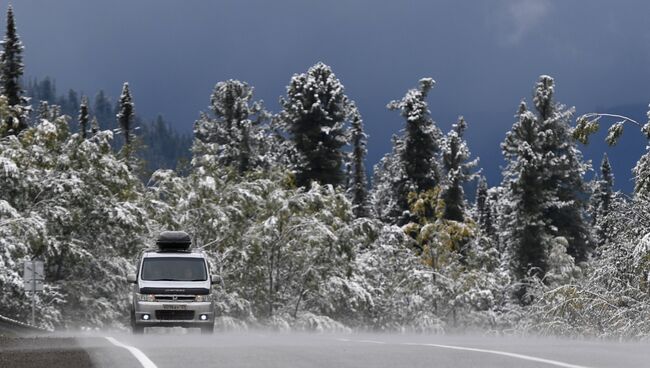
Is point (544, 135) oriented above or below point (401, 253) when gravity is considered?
above

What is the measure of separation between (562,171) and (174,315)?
134ft

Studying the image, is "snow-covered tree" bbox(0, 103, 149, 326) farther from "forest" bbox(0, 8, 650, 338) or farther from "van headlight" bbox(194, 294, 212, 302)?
"van headlight" bbox(194, 294, 212, 302)

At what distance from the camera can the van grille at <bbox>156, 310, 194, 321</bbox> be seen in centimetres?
2177

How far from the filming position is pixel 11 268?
31953mm

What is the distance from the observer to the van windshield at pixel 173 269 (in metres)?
22.6

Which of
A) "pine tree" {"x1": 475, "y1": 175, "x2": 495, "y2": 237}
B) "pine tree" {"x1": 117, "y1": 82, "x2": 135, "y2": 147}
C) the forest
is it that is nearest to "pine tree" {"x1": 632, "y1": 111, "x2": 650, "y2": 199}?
the forest

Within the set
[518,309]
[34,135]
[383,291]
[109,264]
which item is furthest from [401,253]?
[34,135]

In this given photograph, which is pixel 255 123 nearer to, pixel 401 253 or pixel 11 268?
pixel 401 253

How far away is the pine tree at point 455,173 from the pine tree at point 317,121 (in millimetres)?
7198

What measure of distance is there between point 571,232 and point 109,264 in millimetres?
30848

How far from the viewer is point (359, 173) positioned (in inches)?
3204

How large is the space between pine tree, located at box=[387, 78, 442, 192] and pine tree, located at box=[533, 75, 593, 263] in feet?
31.6

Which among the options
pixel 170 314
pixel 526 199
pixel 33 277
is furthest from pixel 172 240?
pixel 526 199

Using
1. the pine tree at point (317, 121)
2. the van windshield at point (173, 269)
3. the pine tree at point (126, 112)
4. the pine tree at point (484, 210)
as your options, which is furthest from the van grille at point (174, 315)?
the pine tree at point (484, 210)
